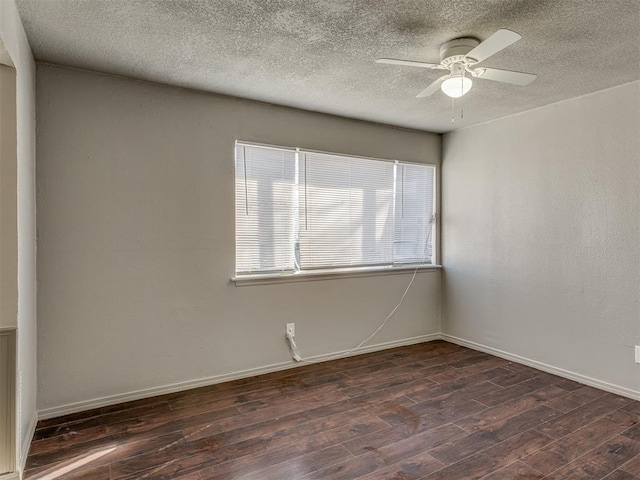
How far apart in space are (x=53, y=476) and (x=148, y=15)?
2340 millimetres

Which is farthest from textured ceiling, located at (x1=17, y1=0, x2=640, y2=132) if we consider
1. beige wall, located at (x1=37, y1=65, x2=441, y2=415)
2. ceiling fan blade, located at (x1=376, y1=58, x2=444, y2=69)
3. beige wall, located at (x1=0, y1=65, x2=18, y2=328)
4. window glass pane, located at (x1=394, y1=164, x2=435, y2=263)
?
window glass pane, located at (x1=394, y1=164, x2=435, y2=263)

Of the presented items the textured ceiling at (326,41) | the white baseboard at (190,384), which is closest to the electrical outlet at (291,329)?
the white baseboard at (190,384)

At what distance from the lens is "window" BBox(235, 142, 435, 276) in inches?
132

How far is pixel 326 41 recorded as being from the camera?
226 cm

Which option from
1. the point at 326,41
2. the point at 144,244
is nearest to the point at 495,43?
the point at 326,41

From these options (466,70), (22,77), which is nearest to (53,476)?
(22,77)

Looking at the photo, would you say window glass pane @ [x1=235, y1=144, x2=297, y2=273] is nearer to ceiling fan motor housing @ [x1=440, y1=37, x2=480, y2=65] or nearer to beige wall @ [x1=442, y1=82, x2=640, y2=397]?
ceiling fan motor housing @ [x1=440, y1=37, x2=480, y2=65]

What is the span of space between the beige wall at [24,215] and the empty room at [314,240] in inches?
1.3

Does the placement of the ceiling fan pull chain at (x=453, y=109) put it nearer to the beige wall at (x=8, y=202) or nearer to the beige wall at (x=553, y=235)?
the beige wall at (x=553, y=235)

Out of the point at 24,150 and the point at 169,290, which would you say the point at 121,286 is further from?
the point at 24,150

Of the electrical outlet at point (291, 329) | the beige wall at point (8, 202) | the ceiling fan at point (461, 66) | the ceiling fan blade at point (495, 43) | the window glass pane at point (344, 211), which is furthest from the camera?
the window glass pane at point (344, 211)

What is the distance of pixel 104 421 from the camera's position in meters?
2.55

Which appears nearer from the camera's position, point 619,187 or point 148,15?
point 148,15

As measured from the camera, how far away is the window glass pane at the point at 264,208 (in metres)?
3.30
